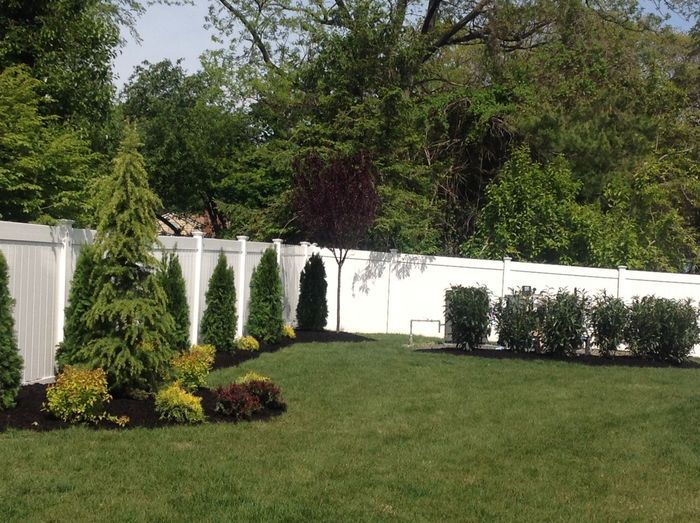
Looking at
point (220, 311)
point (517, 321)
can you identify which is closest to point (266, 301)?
point (220, 311)

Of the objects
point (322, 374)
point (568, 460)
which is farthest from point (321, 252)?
point (568, 460)

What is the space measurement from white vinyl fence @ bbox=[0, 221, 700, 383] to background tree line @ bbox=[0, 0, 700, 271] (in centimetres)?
159

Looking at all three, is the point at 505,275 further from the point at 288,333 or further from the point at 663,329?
the point at 288,333

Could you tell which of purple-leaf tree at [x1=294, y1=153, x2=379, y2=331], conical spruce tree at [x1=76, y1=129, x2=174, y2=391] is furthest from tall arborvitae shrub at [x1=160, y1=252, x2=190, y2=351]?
purple-leaf tree at [x1=294, y1=153, x2=379, y2=331]

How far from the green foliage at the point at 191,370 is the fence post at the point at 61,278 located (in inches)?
52.3

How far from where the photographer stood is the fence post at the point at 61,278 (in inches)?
348

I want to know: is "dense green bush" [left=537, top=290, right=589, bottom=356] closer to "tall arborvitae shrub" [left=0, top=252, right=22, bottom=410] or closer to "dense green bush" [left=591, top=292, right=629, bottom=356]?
"dense green bush" [left=591, top=292, right=629, bottom=356]

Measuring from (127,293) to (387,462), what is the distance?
10.9 ft

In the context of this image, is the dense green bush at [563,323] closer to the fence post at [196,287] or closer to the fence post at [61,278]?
the fence post at [196,287]

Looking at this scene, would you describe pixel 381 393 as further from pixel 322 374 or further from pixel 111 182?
pixel 111 182

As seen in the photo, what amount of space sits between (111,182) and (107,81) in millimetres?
11216

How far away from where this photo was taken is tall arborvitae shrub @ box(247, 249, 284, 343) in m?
14.4

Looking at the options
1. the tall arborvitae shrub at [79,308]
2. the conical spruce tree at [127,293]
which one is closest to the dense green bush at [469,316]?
the conical spruce tree at [127,293]

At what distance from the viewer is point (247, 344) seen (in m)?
13.4
